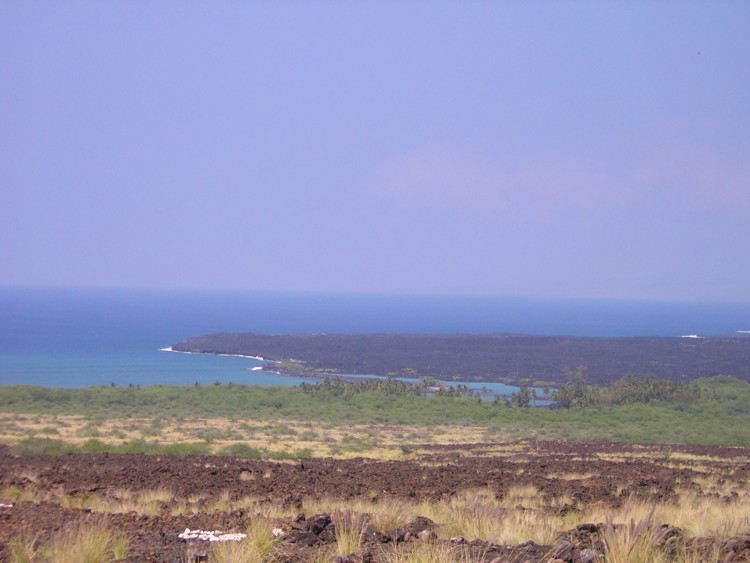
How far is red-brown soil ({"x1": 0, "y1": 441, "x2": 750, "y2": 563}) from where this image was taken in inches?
328

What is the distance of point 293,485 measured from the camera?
619 inches

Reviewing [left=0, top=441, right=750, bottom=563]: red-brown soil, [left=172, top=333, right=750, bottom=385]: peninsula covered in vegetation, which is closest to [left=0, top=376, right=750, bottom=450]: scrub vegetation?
[left=0, top=441, right=750, bottom=563]: red-brown soil

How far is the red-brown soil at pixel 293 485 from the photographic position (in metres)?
8.33

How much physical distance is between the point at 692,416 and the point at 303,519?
50957mm

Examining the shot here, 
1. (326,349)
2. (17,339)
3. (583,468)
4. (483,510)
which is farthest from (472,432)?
(17,339)

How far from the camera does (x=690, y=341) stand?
152 meters

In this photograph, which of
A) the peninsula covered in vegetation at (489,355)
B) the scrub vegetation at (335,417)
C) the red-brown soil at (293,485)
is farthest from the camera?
the peninsula covered in vegetation at (489,355)

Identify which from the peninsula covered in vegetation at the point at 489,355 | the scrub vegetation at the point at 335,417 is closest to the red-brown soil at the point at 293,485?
the scrub vegetation at the point at 335,417

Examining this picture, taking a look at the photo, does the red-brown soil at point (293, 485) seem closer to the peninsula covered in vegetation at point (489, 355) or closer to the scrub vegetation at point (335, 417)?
the scrub vegetation at point (335, 417)

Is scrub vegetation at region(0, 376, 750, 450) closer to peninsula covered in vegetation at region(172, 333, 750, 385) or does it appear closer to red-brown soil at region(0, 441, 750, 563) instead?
red-brown soil at region(0, 441, 750, 563)

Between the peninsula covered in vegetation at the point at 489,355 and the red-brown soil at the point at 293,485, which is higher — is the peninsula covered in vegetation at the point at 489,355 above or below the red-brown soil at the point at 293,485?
below

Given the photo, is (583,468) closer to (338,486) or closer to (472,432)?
(338,486)

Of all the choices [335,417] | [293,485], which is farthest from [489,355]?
[293,485]

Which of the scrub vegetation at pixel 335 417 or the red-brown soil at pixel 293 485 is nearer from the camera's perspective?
the red-brown soil at pixel 293 485
